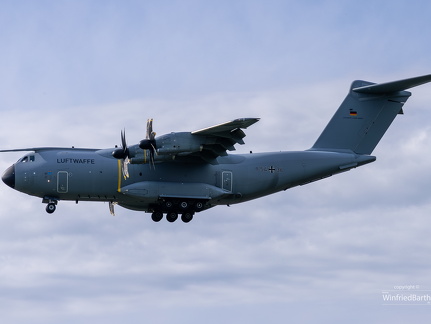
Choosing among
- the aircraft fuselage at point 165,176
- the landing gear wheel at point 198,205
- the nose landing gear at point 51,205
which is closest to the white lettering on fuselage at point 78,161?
the aircraft fuselage at point 165,176

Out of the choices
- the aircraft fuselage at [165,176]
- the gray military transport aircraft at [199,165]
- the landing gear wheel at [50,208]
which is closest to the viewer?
the gray military transport aircraft at [199,165]

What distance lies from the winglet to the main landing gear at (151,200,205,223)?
7558mm

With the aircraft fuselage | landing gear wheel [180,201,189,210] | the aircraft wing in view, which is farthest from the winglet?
landing gear wheel [180,201,189,210]

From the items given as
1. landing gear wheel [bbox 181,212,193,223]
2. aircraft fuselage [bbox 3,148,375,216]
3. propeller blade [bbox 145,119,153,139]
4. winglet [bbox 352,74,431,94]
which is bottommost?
landing gear wheel [bbox 181,212,193,223]

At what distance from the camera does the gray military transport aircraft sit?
2980cm

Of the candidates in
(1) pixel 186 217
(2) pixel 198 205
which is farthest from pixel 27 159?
(2) pixel 198 205

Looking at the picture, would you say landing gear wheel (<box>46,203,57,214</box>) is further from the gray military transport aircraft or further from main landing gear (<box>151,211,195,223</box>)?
main landing gear (<box>151,211,195,223</box>)

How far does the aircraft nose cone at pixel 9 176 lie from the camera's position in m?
30.4

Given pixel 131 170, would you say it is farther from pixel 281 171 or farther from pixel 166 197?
pixel 281 171

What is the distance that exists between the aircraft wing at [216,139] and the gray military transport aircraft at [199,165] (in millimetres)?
32

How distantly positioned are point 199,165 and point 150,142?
2813 mm

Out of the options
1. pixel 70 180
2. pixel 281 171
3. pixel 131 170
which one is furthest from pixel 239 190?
pixel 70 180

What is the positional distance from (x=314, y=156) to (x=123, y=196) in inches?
277

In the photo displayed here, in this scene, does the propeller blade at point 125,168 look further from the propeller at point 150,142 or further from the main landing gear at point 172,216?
the main landing gear at point 172,216
